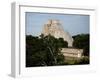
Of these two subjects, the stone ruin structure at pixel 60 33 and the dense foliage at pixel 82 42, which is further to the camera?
the dense foliage at pixel 82 42

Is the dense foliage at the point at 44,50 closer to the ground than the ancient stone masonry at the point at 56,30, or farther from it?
closer to the ground

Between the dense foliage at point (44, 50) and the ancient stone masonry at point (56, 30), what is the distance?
0.03 meters

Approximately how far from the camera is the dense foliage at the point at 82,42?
2.19 meters

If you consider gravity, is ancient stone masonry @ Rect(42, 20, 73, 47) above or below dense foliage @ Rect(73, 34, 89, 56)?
above

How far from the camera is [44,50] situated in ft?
6.73

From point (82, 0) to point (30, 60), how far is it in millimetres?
679

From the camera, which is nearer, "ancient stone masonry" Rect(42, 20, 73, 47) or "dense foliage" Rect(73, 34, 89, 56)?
"ancient stone masonry" Rect(42, 20, 73, 47)

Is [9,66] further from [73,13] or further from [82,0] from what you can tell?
[82,0]

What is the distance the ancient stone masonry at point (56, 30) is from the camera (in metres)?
2.07

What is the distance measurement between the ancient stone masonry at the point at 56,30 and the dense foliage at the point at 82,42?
6 cm

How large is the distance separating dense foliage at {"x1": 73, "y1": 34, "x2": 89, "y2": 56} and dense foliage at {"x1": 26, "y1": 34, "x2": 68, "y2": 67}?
0.37 ft

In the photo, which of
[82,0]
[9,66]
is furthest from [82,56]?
[9,66]

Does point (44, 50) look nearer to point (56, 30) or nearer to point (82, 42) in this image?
point (56, 30)

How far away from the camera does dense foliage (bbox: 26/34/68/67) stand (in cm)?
200
